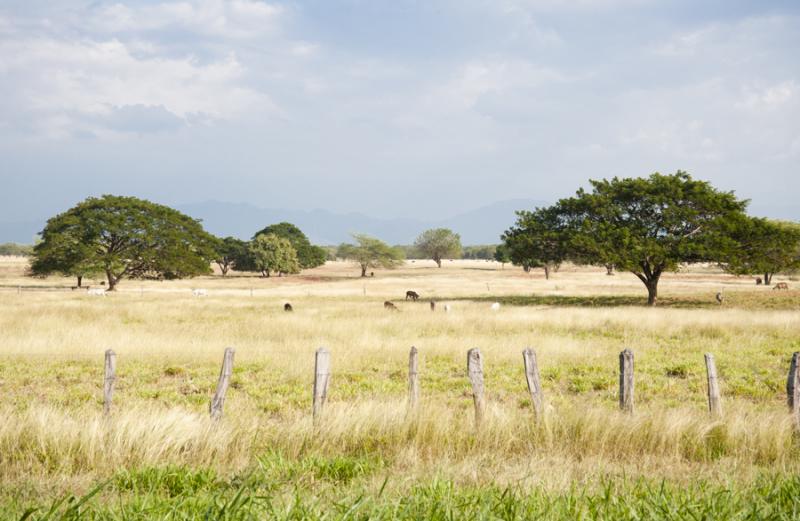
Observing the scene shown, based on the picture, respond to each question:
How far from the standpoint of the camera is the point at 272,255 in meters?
89.9

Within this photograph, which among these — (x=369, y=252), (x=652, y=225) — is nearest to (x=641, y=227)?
(x=652, y=225)

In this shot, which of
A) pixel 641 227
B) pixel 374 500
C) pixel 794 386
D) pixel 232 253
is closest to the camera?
pixel 374 500

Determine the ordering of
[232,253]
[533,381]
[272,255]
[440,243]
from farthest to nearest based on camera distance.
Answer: [440,243] → [232,253] → [272,255] → [533,381]

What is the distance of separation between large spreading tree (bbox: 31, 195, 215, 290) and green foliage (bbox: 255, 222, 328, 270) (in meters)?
47.7

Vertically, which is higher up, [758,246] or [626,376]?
[758,246]

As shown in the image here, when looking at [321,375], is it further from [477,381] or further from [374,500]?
[374,500]

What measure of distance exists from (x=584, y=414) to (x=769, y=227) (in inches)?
1330

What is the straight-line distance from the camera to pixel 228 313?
3188 centimetres

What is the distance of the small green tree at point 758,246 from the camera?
34.2m

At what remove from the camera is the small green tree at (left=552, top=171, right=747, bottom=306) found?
114 feet

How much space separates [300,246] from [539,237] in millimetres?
70577

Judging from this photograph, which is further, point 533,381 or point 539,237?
A: point 539,237

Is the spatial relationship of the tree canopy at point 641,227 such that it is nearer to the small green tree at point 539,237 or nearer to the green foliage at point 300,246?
the small green tree at point 539,237

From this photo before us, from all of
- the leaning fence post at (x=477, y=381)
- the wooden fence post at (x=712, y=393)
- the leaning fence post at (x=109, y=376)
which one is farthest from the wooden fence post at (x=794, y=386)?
the leaning fence post at (x=109, y=376)
